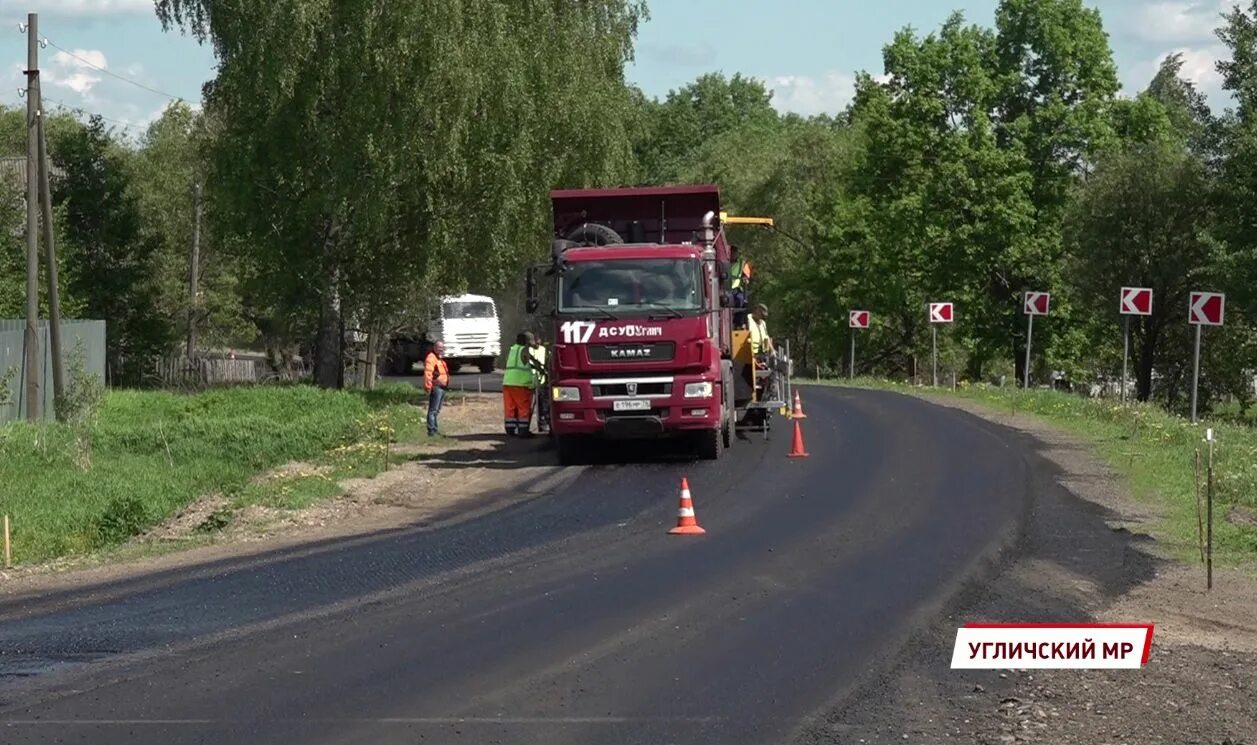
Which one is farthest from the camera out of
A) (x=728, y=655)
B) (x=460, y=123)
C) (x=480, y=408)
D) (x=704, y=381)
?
(x=480, y=408)

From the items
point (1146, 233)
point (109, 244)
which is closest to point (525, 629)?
point (109, 244)

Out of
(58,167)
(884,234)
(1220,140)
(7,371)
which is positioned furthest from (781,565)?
(884,234)

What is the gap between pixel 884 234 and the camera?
219ft

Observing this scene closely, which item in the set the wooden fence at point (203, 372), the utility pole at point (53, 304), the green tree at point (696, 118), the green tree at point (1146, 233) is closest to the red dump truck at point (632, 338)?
the utility pole at point (53, 304)

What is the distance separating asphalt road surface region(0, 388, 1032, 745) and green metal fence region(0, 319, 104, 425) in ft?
58.3

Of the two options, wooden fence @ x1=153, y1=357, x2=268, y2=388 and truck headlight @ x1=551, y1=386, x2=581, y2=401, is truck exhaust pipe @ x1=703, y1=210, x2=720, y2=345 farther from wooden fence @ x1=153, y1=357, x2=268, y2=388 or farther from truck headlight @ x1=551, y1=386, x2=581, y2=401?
wooden fence @ x1=153, y1=357, x2=268, y2=388

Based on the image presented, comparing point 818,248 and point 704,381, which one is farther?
point 818,248

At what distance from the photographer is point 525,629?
38.1 ft

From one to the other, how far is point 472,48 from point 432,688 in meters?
28.1

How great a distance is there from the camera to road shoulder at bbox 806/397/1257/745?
8.65 meters

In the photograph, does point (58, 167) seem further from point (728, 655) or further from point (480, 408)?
point (728, 655)

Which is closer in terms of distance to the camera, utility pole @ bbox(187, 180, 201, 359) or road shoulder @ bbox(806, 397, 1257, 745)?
road shoulder @ bbox(806, 397, 1257, 745)

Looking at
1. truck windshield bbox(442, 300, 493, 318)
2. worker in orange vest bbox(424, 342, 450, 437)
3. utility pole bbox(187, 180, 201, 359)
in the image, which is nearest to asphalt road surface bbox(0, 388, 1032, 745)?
worker in orange vest bbox(424, 342, 450, 437)
